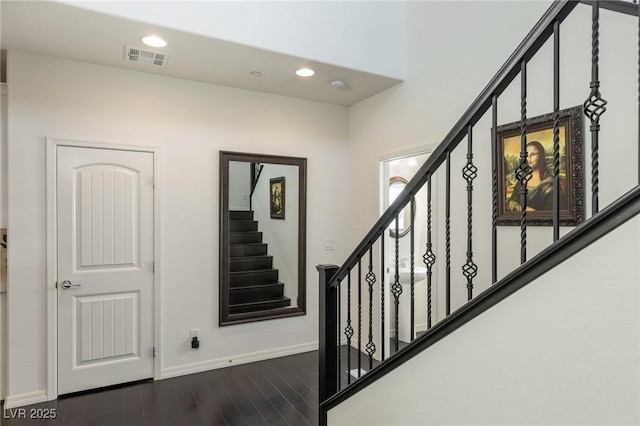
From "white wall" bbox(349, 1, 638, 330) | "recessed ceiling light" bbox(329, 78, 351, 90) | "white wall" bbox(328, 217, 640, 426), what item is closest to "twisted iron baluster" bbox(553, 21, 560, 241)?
"white wall" bbox(328, 217, 640, 426)

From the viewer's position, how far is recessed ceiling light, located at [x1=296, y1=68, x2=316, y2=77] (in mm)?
3426

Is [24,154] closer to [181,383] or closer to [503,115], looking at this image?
[181,383]

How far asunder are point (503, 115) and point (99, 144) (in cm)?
331

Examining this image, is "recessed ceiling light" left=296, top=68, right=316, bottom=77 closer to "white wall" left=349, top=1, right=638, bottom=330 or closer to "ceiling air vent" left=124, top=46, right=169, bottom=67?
"white wall" left=349, top=1, right=638, bottom=330

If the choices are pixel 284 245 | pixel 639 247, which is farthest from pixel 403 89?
pixel 639 247

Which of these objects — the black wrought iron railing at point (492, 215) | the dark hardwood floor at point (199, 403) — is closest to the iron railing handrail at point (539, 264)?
the black wrought iron railing at point (492, 215)

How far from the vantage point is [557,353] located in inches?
41.2

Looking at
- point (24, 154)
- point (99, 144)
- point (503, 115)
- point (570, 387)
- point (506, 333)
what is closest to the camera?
point (570, 387)

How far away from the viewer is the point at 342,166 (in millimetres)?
4562

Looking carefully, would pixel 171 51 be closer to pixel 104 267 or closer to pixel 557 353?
pixel 104 267

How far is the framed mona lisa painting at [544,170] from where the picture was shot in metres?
2.27

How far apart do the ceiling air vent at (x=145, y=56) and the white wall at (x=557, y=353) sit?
3.03 m

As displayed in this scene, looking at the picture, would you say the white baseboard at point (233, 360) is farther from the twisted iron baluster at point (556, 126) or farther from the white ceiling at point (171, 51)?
the twisted iron baluster at point (556, 126)

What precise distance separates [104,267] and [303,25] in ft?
8.87
